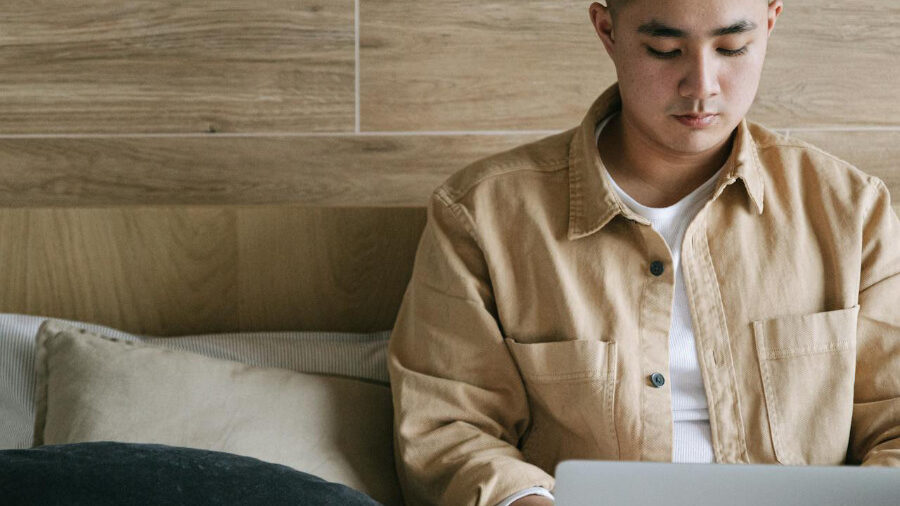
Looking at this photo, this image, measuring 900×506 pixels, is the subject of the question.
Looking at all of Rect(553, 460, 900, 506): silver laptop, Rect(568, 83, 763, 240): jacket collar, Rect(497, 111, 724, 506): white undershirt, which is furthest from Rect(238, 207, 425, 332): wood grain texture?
Rect(553, 460, 900, 506): silver laptop

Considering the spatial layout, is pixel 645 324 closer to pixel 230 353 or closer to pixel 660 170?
pixel 660 170

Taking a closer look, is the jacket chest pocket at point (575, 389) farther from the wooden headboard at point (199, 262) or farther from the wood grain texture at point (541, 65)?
the wood grain texture at point (541, 65)

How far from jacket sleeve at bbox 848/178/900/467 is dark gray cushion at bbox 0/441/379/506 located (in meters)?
0.68

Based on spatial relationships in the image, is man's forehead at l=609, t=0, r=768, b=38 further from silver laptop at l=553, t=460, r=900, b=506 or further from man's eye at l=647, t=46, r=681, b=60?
silver laptop at l=553, t=460, r=900, b=506

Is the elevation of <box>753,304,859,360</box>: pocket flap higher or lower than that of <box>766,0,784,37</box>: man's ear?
lower

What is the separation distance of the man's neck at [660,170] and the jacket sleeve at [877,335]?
22 centimetres

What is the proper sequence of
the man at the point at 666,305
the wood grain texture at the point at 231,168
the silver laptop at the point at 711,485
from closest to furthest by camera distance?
the silver laptop at the point at 711,485 → the man at the point at 666,305 → the wood grain texture at the point at 231,168

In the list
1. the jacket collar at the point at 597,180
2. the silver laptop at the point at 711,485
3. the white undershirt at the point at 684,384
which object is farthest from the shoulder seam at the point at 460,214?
the silver laptop at the point at 711,485

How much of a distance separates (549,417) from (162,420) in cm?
52

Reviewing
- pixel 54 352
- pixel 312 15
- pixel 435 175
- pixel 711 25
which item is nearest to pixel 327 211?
pixel 435 175

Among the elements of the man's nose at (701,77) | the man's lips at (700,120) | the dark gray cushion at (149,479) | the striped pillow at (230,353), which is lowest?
the striped pillow at (230,353)

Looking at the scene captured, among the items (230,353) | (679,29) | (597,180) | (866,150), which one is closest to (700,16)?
(679,29)

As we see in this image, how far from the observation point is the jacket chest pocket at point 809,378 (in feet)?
4.03

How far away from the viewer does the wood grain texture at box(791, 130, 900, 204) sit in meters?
1.71
